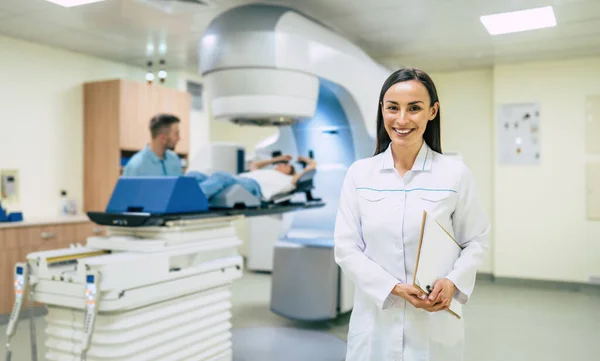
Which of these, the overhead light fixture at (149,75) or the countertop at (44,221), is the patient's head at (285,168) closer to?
the countertop at (44,221)

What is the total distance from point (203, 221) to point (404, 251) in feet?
4.03

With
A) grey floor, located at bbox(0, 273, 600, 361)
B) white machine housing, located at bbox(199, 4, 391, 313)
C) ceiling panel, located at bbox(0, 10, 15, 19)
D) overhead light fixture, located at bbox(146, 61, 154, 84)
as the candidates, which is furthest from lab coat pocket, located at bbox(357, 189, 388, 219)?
overhead light fixture, located at bbox(146, 61, 154, 84)

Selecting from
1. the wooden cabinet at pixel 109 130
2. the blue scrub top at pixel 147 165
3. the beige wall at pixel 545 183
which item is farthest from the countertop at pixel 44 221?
the beige wall at pixel 545 183

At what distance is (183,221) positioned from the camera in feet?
7.05

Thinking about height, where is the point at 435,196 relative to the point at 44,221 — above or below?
above

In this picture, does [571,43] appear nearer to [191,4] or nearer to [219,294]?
[191,4]

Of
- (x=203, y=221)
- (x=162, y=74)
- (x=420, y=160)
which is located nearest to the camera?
(x=420, y=160)

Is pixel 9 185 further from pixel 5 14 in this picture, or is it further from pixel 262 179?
pixel 262 179

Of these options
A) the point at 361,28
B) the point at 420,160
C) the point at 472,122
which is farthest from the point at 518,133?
the point at 420,160

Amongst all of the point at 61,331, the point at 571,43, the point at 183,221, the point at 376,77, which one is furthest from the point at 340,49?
the point at 571,43

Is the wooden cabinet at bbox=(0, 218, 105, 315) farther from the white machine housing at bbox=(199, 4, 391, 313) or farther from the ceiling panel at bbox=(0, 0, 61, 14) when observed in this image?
the white machine housing at bbox=(199, 4, 391, 313)

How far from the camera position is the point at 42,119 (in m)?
4.12

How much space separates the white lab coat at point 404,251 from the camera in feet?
4.04

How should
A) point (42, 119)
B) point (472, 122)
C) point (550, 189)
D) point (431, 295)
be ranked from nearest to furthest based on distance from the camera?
point (431, 295) → point (42, 119) → point (550, 189) → point (472, 122)
